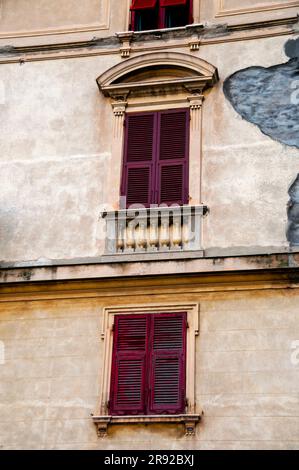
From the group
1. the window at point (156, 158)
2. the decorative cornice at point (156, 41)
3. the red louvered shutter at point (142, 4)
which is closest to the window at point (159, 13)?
the red louvered shutter at point (142, 4)

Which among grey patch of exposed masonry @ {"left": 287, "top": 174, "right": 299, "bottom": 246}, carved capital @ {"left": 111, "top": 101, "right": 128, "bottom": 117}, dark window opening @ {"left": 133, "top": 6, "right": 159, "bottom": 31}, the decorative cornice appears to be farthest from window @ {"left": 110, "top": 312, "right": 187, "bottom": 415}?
dark window opening @ {"left": 133, "top": 6, "right": 159, "bottom": 31}

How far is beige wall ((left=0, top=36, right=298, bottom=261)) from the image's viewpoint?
16844 millimetres

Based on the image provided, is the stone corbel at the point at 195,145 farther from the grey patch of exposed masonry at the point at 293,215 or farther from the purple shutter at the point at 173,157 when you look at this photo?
the grey patch of exposed masonry at the point at 293,215

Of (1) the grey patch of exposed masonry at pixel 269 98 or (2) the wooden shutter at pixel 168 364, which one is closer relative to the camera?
(2) the wooden shutter at pixel 168 364

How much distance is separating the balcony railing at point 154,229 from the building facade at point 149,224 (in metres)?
0.03

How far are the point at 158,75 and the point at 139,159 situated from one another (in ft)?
5.41

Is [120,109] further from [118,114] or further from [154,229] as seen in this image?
[154,229]

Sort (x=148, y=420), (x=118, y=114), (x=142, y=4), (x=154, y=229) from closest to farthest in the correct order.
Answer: (x=148, y=420)
(x=154, y=229)
(x=118, y=114)
(x=142, y=4)

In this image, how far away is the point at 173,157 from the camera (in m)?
17.5

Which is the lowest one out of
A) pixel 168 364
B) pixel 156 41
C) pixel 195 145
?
pixel 168 364

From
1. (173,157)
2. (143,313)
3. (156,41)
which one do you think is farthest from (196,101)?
(143,313)

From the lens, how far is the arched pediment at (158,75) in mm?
17734

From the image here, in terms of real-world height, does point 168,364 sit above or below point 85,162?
below

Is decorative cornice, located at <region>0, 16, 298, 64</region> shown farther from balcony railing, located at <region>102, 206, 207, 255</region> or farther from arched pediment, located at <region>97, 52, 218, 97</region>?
balcony railing, located at <region>102, 206, 207, 255</region>
